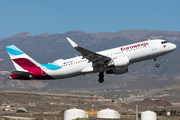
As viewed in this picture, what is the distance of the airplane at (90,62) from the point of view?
6188cm

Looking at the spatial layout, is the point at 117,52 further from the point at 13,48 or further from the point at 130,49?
the point at 13,48

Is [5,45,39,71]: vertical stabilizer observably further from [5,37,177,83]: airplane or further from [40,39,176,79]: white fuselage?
[40,39,176,79]: white fuselage

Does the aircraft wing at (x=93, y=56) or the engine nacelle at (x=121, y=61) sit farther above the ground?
the aircraft wing at (x=93, y=56)

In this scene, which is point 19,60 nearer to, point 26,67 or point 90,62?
point 26,67

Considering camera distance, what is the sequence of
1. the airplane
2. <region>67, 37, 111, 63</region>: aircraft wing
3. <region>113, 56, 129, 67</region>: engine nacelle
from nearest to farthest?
<region>67, 37, 111, 63</region>: aircraft wing < <region>113, 56, 129, 67</region>: engine nacelle < the airplane

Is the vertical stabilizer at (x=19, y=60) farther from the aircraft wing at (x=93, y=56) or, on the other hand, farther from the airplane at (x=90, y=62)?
the aircraft wing at (x=93, y=56)

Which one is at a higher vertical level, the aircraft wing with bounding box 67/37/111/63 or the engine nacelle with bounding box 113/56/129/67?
the aircraft wing with bounding box 67/37/111/63

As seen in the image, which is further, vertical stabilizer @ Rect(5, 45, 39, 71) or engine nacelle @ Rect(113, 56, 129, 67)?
vertical stabilizer @ Rect(5, 45, 39, 71)

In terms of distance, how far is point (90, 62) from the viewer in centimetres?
6312

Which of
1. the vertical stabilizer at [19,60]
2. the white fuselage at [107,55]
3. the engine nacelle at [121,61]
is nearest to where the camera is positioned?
the engine nacelle at [121,61]

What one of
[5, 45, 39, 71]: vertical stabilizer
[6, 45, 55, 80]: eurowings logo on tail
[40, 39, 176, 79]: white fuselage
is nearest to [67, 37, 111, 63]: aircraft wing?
[40, 39, 176, 79]: white fuselage

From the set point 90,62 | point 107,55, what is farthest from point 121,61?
point 90,62

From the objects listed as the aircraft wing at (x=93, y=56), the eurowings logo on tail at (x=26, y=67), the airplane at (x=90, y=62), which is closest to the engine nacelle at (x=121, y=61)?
the airplane at (x=90, y=62)

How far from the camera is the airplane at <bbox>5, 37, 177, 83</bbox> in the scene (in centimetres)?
6188
